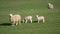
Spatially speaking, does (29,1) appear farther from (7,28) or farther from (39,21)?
(7,28)

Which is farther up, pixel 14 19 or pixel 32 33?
pixel 14 19

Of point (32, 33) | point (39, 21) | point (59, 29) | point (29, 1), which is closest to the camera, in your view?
point (32, 33)

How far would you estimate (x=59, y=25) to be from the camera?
9484mm

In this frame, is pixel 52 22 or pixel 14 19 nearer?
pixel 14 19

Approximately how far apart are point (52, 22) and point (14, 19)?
6.54 ft

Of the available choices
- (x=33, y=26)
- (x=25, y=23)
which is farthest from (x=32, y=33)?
(x=25, y=23)

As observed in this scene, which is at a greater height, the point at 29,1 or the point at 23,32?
the point at 29,1

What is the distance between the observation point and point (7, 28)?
29.2 feet

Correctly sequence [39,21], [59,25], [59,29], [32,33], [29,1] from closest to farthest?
[32,33] < [59,29] < [59,25] < [39,21] < [29,1]

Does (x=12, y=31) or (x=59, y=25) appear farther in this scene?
(x=59, y=25)

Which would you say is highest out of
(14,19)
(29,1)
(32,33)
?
(29,1)

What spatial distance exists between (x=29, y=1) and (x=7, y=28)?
10.1 m

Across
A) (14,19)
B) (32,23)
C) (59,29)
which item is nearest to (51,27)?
(59,29)

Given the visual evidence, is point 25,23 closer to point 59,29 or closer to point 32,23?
point 32,23
